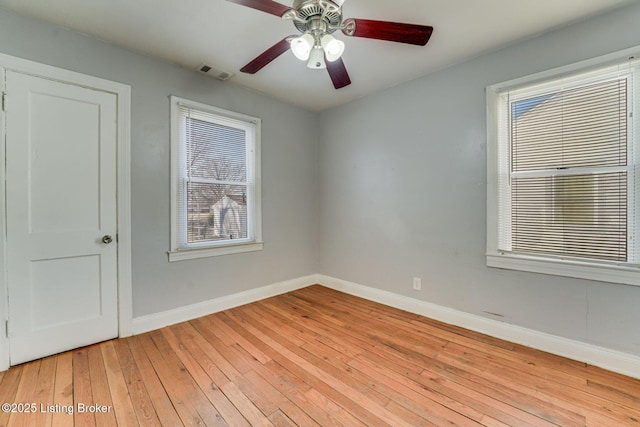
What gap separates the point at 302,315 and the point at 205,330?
964mm

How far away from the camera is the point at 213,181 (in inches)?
116

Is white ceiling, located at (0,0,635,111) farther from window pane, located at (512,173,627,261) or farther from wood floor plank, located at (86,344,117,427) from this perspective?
wood floor plank, located at (86,344,117,427)

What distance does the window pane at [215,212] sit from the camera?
9.20 ft

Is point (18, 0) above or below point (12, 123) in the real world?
above

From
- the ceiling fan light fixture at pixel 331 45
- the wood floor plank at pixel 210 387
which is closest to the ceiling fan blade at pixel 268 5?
the ceiling fan light fixture at pixel 331 45

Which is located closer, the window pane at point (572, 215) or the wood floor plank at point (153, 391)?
the wood floor plank at point (153, 391)

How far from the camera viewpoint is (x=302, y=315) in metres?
2.86

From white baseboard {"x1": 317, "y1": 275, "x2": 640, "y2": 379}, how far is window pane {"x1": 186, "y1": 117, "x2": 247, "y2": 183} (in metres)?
2.22

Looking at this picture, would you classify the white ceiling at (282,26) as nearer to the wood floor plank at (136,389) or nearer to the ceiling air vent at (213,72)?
the ceiling air vent at (213,72)

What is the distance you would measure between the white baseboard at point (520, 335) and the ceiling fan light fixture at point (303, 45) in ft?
8.55

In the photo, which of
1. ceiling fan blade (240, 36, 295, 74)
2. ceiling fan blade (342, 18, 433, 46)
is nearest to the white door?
ceiling fan blade (240, 36, 295, 74)

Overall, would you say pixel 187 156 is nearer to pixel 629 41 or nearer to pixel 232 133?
pixel 232 133

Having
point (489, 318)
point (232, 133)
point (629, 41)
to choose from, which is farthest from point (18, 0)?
point (489, 318)

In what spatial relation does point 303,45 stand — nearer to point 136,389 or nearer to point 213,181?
point 213,181
